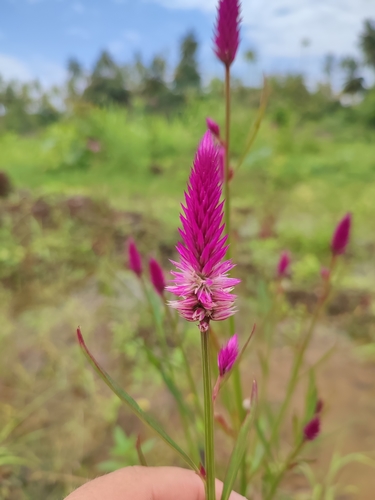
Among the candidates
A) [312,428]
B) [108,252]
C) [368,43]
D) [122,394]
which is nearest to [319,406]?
[312,428]

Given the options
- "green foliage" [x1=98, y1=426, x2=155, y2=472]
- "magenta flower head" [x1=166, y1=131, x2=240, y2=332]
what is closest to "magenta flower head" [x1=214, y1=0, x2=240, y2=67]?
"magenta flower head" [x1=166, y1=131, x2=240, y2=332]

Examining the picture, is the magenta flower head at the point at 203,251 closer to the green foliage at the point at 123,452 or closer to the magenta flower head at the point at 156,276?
the magenta flower head at the point at 156,276

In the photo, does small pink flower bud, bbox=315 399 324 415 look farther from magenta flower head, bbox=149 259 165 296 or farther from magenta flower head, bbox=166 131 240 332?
magenta flower head, bbox=166 131 240 332

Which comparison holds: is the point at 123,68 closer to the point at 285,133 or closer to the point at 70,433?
the point at 285,133

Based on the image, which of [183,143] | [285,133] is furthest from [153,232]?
[285,133]

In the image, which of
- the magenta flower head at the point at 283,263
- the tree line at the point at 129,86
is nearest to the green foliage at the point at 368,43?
the tree line at the point at 129,86
